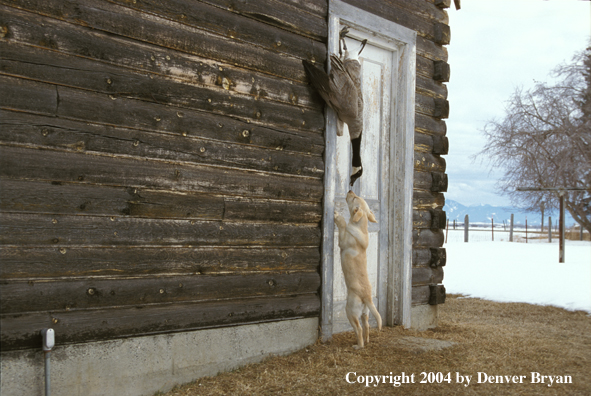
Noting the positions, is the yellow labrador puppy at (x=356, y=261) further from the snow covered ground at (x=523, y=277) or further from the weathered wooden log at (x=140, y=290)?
the snow covered ground at (x=523, y=277)

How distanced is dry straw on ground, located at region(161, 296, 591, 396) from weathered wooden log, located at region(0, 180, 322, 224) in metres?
1.28

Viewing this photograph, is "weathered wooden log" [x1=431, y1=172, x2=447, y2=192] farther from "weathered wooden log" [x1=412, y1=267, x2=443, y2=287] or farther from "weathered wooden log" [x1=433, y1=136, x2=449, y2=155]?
"weathered wooden log" [x1=412, y1=267, x2=443, y2=287]

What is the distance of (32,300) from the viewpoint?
3.13 m

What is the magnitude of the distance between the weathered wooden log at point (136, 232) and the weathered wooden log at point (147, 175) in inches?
10.1

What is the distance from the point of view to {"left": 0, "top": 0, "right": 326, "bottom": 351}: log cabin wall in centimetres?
316

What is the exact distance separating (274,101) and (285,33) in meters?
0.67

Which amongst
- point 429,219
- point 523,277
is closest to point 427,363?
point 429,219

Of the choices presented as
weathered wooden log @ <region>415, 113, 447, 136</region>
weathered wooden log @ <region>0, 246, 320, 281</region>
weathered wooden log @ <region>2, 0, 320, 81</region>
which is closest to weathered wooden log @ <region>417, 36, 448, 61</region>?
weathered wooden log @ <region>415, 113, 447, 136</region>

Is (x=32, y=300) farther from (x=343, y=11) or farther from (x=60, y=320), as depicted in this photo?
(x=343, y=11)

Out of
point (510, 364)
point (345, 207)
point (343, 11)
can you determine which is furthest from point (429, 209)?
point (343, 11)

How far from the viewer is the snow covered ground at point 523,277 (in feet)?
30.5

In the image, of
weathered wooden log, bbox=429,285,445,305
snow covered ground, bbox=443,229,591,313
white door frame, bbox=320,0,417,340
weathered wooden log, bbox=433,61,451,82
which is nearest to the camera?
white door frame, bbox=320,0,417,340

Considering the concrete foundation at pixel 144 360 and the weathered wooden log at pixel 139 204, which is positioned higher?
the weathered wooden log at pixel 139 204

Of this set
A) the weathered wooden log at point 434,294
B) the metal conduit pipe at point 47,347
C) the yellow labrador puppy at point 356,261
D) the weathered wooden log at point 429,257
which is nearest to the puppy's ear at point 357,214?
the yellow labrador puppy at point 356,261
